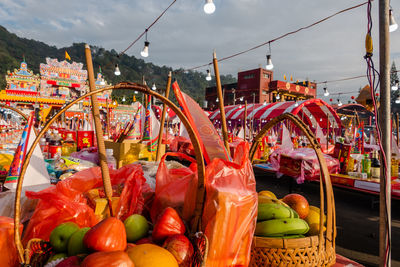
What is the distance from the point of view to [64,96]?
20.3 meters

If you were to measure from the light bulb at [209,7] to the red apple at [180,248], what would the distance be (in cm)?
388

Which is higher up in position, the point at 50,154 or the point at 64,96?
the point at 64,96

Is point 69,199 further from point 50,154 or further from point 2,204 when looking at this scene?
point 50,154

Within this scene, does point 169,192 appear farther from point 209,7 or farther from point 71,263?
point 209,7

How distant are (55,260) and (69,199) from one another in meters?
0.40

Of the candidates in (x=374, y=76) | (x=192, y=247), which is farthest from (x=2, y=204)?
(x=374, y=76)

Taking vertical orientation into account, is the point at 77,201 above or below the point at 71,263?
above

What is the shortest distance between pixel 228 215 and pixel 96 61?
226 ft

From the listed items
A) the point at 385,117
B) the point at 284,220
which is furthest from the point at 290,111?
the point at 284,220

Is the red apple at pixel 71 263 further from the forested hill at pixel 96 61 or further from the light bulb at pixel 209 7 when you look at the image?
the forested hill at pixel 96 61

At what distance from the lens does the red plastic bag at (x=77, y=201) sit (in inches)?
52.1

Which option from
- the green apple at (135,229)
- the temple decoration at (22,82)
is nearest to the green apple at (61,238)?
the green apple at (135,229)

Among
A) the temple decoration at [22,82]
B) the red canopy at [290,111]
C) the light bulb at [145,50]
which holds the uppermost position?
the temple decoration at [22,82]

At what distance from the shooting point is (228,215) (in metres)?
1.16
